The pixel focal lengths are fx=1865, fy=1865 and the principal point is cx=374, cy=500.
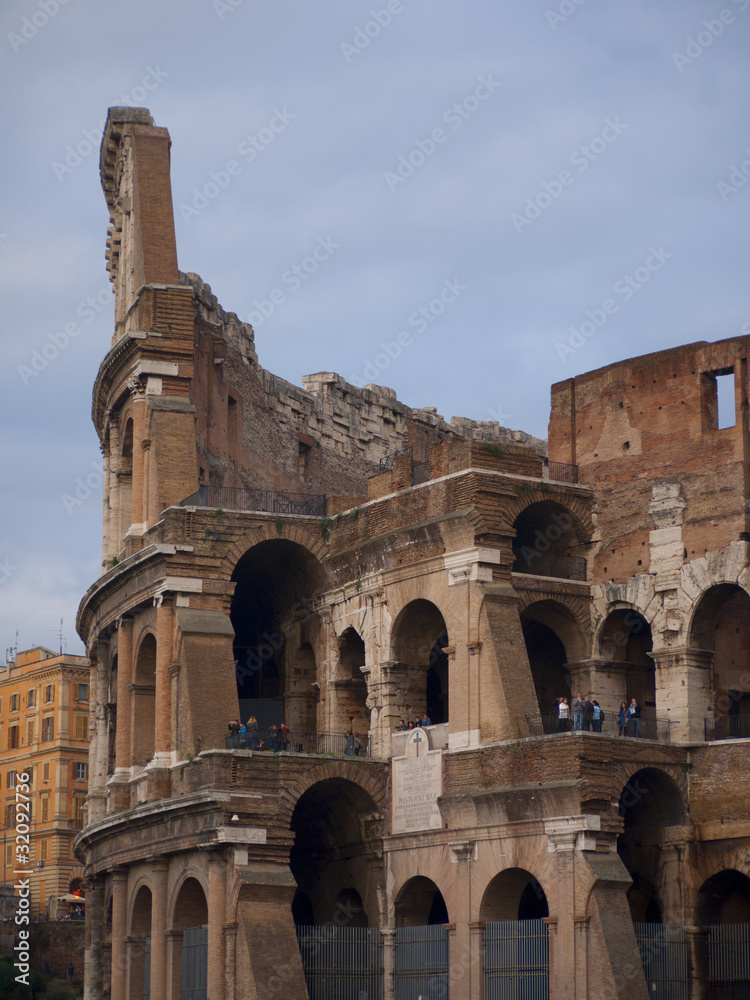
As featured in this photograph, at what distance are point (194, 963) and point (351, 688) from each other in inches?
306

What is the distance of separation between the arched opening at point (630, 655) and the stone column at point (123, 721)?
11619 mm

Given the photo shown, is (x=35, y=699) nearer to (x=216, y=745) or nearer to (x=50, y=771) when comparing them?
(x=50, y=771)

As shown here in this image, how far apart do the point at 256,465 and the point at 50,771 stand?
31036 millimetres

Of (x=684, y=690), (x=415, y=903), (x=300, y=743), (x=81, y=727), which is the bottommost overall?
(x=415, y=903)

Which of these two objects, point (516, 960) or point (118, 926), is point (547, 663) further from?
point (118, 926)

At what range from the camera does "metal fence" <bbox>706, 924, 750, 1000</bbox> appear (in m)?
37.5

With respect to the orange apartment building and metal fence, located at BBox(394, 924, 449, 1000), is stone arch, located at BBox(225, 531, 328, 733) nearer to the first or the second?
metal fence, located at BBox(394, 924, 449, 1000)

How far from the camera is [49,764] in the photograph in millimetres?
78938

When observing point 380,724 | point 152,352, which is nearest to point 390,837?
point 380,724

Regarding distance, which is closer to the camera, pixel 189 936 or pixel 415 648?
pixel 189 936

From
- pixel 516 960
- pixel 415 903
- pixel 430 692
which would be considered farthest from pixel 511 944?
pixel 430 692

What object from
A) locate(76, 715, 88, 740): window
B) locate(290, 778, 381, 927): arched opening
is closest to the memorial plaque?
locate(290, 778, 381, 927): arched opening

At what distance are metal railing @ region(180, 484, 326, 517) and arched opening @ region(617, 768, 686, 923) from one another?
35.9 ft

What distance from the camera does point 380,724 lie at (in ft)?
139
